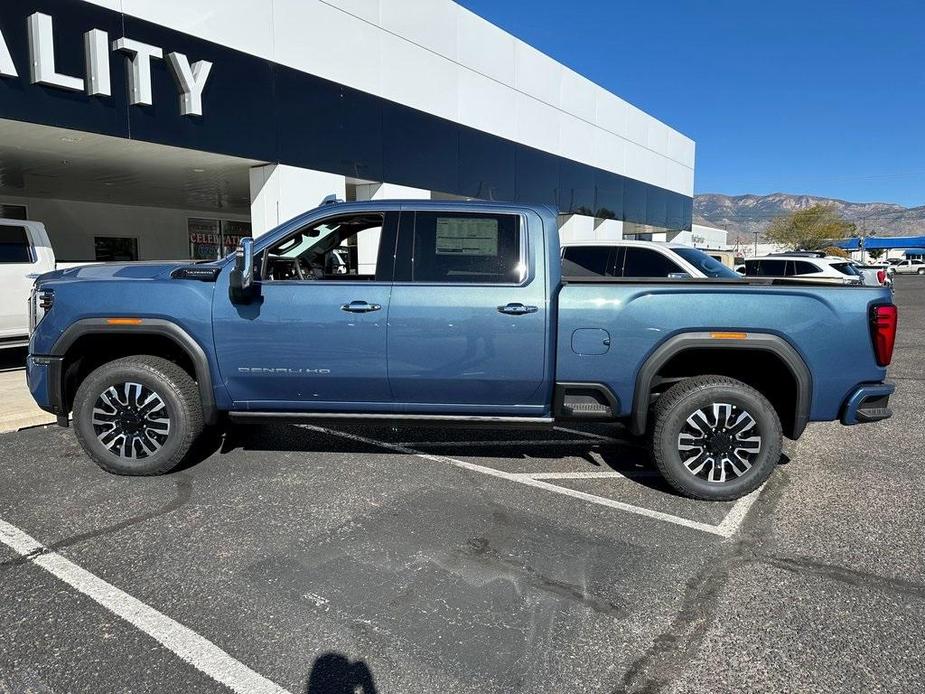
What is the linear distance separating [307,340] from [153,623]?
6.58 feet

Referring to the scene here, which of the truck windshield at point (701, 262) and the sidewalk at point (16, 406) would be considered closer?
the sidewalk at point (16, 406)

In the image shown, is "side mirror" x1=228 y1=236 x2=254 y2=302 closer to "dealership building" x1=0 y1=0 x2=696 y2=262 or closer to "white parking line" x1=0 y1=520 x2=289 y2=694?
"white parking line" x1=0 y1=520 x2=289 y2=694

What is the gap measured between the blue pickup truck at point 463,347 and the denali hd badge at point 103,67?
7239 millimetres

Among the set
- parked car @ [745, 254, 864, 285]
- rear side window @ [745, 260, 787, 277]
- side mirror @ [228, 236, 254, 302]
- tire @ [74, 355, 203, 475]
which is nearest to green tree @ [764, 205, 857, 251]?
parked car @ [745, 254, 864, 285]

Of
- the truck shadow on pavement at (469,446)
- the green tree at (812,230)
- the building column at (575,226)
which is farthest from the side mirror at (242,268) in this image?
the green tree at (812,230)

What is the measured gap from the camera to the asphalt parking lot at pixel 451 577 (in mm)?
2535

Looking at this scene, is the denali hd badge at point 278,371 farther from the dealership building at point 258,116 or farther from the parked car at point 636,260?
the dealership building at point 258,116

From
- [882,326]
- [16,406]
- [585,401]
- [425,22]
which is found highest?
[425,22]

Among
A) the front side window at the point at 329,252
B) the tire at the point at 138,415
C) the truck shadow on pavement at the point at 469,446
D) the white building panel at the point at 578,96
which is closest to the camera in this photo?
the tire at the point at 138,415

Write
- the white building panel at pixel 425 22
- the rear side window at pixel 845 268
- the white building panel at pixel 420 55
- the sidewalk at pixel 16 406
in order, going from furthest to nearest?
the rear side window at pixel 845 268
the white building panel at pixel 425 22
the white building panel at pixel 420 55
the sidewalk at pixel 16 406

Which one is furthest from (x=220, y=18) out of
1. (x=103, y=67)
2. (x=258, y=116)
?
(x=103, y=67)

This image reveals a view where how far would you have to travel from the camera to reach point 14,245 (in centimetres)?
917

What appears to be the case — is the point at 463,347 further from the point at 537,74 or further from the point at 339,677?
the point at 537,74

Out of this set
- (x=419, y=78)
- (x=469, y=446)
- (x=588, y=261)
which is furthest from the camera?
(x=419, y=78)
